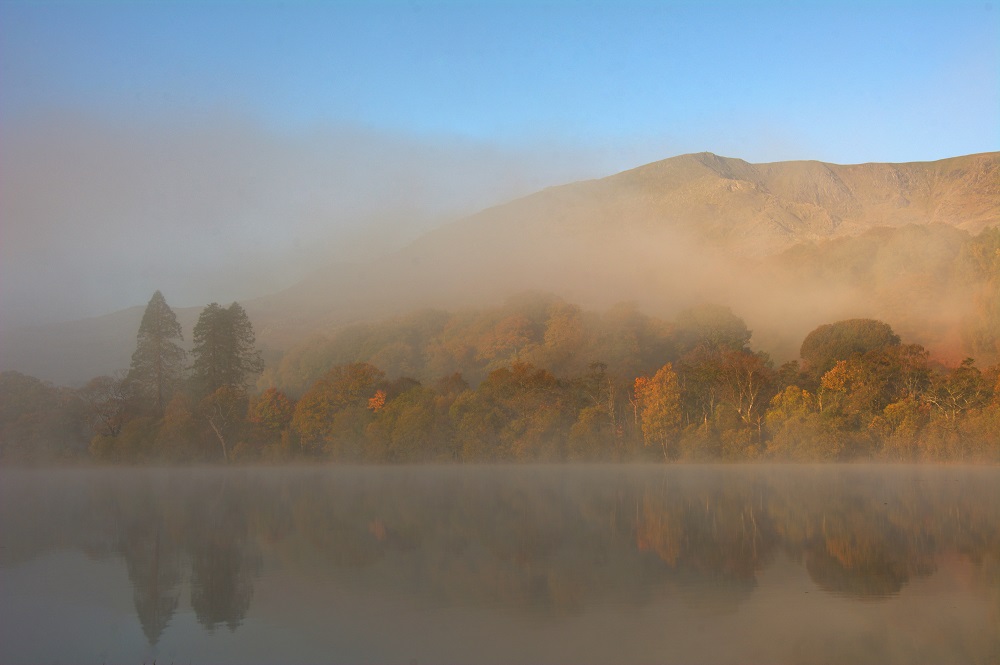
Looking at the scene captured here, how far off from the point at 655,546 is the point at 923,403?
5464 cm

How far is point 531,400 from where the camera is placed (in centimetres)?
7462

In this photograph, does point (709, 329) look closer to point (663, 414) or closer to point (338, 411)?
point (663, 414)

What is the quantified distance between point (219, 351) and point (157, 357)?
6782mm

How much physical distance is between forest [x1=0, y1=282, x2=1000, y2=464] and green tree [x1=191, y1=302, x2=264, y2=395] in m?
0.19

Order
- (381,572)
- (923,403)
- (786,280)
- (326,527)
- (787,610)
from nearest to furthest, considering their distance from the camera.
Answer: (787,610), (381,572), (326,527), (923,403), (786,280)

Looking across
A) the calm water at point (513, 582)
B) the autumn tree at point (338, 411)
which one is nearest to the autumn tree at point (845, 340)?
the autumn tree at point (338, 411)

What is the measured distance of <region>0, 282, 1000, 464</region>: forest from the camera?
65250 millimetres

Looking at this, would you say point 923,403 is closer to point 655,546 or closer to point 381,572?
point 655,546

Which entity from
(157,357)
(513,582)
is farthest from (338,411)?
(513,582)

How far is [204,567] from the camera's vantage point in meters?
19.0

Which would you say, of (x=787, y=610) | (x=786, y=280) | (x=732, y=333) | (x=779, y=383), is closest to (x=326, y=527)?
(x=787, y=610)

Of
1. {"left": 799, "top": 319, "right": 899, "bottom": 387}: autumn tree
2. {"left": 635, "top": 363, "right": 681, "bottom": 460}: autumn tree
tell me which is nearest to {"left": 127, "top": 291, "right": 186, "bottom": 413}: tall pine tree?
{"left": 635, "top": 363, "right": 681, "bottom": 460}: autumn tree

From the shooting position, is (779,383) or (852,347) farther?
(852,347)

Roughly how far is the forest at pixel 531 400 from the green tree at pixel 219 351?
19cm
